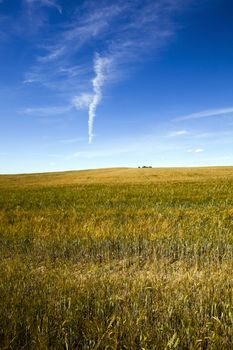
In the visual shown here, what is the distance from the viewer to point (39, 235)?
8.17 metres

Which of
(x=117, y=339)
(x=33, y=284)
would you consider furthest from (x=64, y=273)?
(x=117, y=339)

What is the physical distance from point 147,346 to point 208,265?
2692 millimetres

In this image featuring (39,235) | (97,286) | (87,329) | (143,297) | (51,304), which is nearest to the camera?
(87,329)

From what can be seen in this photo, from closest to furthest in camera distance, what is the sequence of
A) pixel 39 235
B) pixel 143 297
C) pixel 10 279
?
pixel 143 297 → pixel 10 279 → pixel 39 235

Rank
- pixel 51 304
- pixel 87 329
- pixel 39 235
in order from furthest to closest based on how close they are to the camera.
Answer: pixel 39 235 → pixel 51 304 → pixel 87 329

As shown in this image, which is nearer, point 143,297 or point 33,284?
point 143,297

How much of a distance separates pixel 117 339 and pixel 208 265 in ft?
9.16

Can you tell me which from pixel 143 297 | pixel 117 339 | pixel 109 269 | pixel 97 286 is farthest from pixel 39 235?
pixel 117 339

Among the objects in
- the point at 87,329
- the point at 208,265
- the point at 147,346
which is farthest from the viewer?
the point at 208,265

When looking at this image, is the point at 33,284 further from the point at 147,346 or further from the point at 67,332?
the point at 147,346

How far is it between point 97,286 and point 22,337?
1339mm

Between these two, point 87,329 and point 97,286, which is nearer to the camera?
point 87,329

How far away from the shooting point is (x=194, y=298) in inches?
159

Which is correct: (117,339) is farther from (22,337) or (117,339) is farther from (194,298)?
(194,298)
